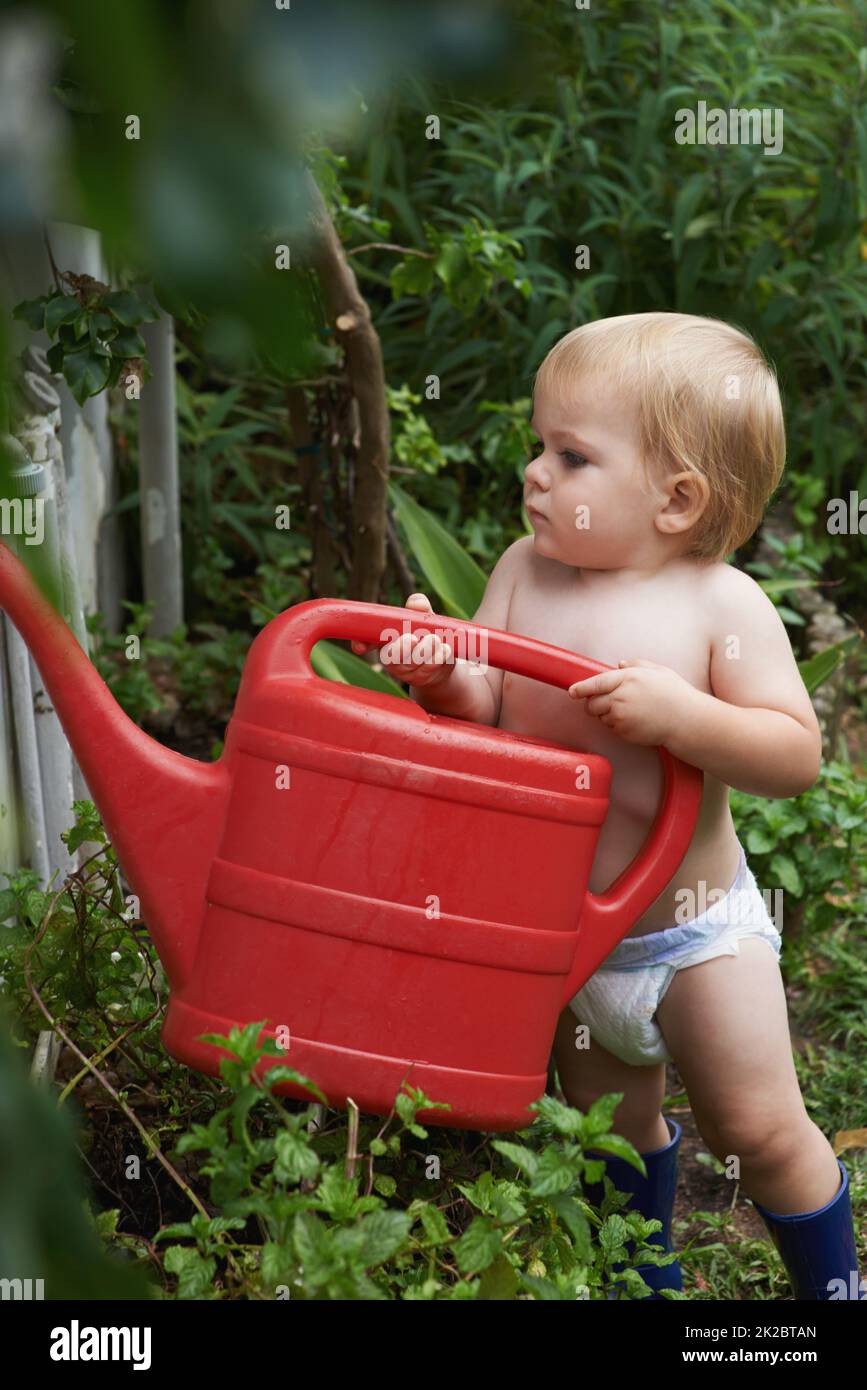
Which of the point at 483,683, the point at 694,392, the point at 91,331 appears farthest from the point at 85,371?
the point at 694,392

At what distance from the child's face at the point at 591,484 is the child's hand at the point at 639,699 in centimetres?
16

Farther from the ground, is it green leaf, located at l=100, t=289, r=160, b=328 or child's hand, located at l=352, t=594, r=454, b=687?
green leaf, located at l=100, t=289, r=160, b=328

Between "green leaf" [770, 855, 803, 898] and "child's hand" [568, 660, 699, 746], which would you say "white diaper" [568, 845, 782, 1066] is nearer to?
"child's hand" [568, 660, 699, 746]

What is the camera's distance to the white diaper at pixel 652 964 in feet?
4.68

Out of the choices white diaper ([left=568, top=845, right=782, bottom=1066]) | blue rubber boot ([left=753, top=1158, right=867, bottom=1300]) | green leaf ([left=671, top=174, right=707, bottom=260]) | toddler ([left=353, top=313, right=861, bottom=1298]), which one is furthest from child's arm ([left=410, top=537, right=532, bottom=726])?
green leaf ([left=671, top=174, right=707, bottom=260])

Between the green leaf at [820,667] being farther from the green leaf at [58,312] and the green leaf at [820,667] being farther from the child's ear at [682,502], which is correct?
the green leaf at [58,312]

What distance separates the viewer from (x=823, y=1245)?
1.47m

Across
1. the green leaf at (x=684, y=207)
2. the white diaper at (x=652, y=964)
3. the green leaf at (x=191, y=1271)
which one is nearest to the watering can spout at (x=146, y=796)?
the green leaf at (x=191, y=1271)

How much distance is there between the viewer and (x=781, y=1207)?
147 cm

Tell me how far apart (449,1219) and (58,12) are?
128 centimetres

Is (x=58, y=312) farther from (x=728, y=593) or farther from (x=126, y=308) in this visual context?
Result: (x=728, y=593)

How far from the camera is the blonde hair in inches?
52.1

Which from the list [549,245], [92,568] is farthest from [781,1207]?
[549,245]

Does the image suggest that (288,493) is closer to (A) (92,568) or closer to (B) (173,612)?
(B) (173,612)
